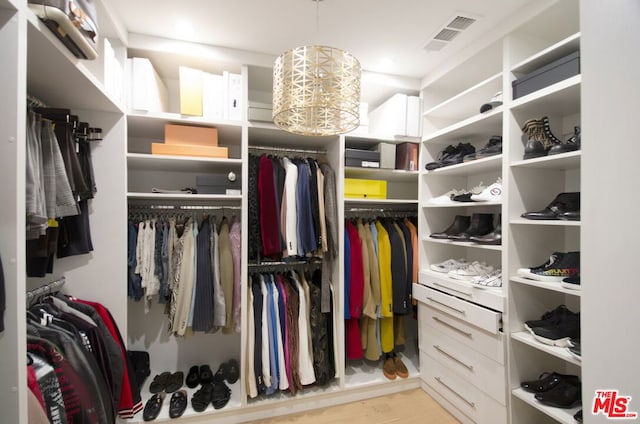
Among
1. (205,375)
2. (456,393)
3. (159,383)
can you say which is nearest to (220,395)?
(205,375)

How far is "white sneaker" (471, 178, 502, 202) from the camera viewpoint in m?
1.57

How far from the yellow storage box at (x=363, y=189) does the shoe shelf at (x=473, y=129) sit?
0.56m

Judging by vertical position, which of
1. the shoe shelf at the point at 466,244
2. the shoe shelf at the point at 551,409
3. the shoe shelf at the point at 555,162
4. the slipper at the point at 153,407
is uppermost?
the shoe shelf at the point at 555,162

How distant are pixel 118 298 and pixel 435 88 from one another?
2.70m

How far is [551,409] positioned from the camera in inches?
51.0

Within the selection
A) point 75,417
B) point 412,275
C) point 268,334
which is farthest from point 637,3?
point 75,417

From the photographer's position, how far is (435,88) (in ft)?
7.04

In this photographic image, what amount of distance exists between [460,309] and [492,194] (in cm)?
76

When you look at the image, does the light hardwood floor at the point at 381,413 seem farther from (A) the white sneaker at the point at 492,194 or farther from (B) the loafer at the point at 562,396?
(A) the white sneaker at the point at 492,194

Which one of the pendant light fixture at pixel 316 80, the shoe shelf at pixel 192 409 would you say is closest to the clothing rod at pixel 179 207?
the pendant light fixture at pixel 316 80

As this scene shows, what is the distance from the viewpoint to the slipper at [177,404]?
1.65 meters

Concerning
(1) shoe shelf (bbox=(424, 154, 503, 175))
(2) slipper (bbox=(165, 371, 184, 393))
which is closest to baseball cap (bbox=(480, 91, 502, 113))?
(1) shoe shelf (bbox=(424, 154, 503, 175))

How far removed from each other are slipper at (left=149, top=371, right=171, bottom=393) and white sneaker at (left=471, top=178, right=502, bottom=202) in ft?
8.25

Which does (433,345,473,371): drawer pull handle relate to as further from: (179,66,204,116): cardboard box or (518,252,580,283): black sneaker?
(179,66,204,116): cardboard box
